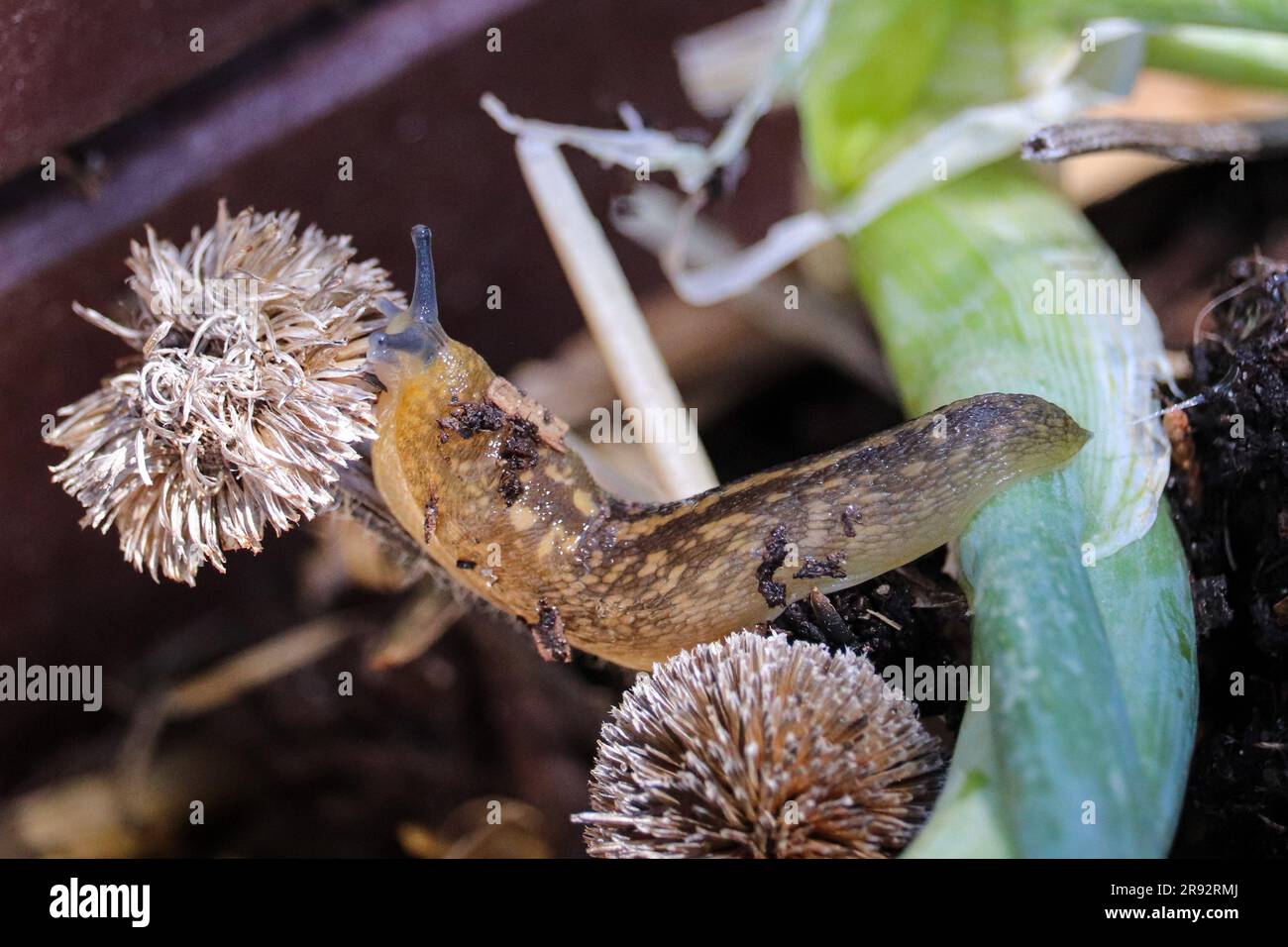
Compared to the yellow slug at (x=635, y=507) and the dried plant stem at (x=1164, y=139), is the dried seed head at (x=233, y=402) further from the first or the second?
the dried plant stem at (x=1164, y=139)

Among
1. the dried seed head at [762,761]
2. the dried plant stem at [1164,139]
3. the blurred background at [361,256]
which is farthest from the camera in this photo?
the blurred background at [361,256]

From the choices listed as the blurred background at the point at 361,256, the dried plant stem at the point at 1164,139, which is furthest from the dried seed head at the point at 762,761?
the dried plant stem at the point at 1164,139

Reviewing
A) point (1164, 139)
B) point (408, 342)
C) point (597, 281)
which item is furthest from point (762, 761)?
point (1164, 139)

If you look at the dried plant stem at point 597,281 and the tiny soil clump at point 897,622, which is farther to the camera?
the dried plant stem at point 597,281

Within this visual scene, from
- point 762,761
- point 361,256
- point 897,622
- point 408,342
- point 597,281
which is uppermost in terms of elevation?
point 361,256

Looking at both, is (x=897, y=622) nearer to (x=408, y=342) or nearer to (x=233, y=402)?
(x=408, y=342)
